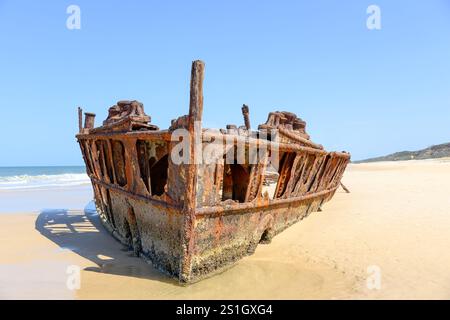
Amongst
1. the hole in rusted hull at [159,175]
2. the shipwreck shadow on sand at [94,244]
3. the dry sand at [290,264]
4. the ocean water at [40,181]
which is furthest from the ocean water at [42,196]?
the hole in rusted hull at [159,175]

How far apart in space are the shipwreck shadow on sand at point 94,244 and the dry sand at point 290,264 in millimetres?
18

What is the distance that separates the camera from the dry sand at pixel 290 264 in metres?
4.18

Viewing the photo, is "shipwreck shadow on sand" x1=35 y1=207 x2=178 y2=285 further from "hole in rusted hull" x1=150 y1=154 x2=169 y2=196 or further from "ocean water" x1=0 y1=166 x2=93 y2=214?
"ocean water" x1=0 y1=166 x2=93 y2=214

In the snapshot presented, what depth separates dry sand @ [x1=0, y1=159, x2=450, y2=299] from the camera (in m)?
4.18

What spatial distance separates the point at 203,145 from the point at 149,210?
4.68ft

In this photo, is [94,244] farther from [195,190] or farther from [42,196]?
[42,196]

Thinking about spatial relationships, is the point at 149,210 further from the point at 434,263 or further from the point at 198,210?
the point at 434,263

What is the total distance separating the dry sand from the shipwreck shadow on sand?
0.02 meters

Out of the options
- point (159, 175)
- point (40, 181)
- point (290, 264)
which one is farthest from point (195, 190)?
point (40, 181)

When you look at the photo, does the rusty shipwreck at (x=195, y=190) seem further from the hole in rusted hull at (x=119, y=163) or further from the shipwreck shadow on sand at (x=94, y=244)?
the shipwreck shadow on sand at (x=94, y=244)

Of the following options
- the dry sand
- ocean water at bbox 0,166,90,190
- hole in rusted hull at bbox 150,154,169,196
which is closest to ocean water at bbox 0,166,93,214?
ocean water at bbox 0,166,90,190

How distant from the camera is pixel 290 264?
5.13 m

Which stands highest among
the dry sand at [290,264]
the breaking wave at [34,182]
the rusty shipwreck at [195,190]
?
the rusty shipwreck at [195,190]

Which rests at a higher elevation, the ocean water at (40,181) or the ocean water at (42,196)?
the ocean water at (40,181)
